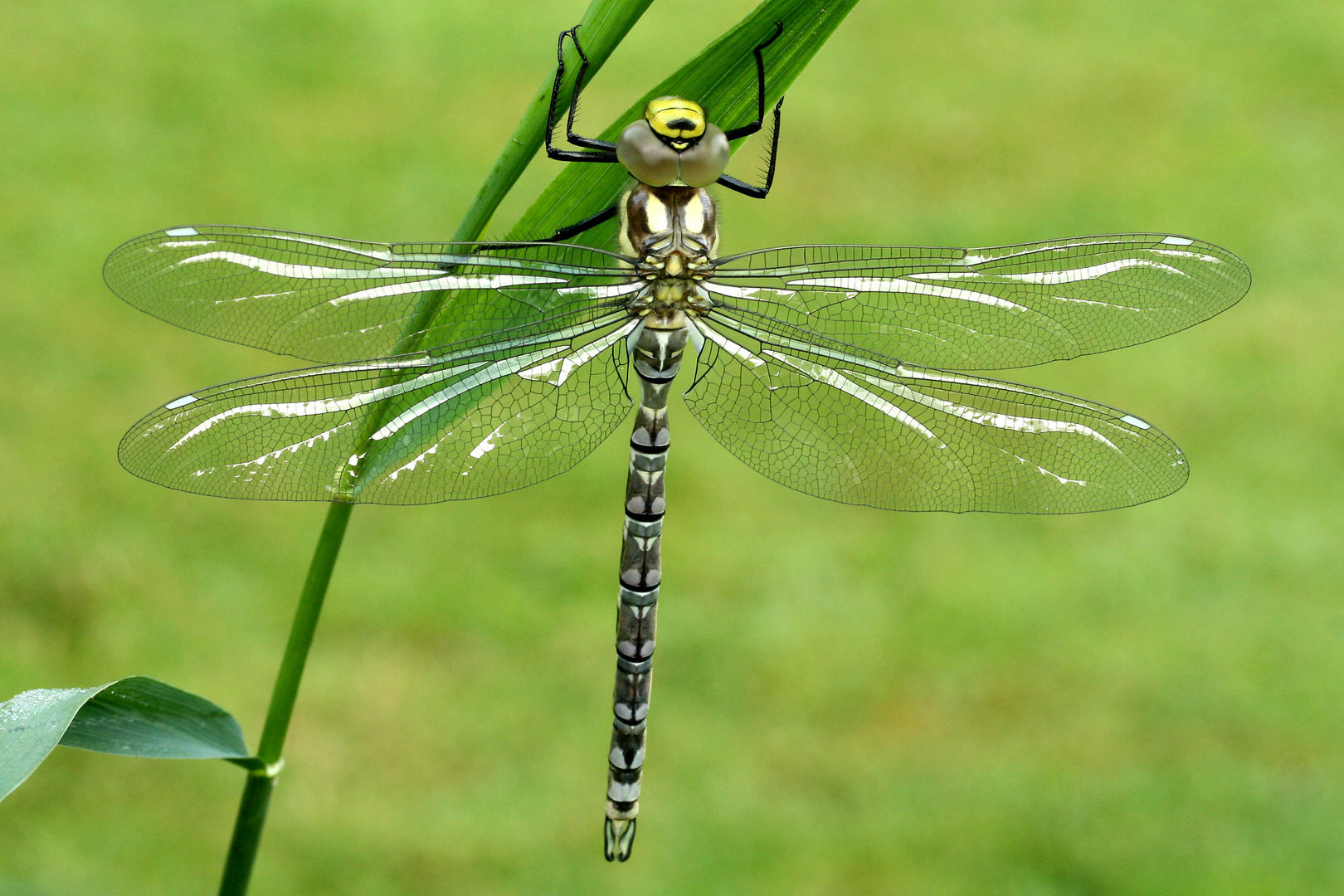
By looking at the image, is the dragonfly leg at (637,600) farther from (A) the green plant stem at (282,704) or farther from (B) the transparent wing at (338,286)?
(A) the green plant stem at (282,704)

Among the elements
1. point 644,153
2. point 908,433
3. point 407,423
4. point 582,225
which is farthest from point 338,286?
point 908,433

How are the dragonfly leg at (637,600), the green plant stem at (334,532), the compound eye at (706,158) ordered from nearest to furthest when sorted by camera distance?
the green plant stem at (334,532) → the compound eye at (706,158) → the dragonfly leg at (637,600)

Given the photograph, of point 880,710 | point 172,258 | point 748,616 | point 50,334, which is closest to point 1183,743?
point 880,710

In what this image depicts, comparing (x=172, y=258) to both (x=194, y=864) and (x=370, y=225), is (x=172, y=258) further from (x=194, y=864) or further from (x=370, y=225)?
(x=370, y=225)

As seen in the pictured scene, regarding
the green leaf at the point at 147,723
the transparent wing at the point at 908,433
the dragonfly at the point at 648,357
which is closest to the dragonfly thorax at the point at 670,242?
the dragonfly at the point at 648,357

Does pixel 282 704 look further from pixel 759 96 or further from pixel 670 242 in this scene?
pixel 759 96

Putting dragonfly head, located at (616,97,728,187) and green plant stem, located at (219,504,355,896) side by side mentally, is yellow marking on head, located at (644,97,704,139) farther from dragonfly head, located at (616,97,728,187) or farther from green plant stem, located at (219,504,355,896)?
green plant stem, located at (219,504,355,896)
